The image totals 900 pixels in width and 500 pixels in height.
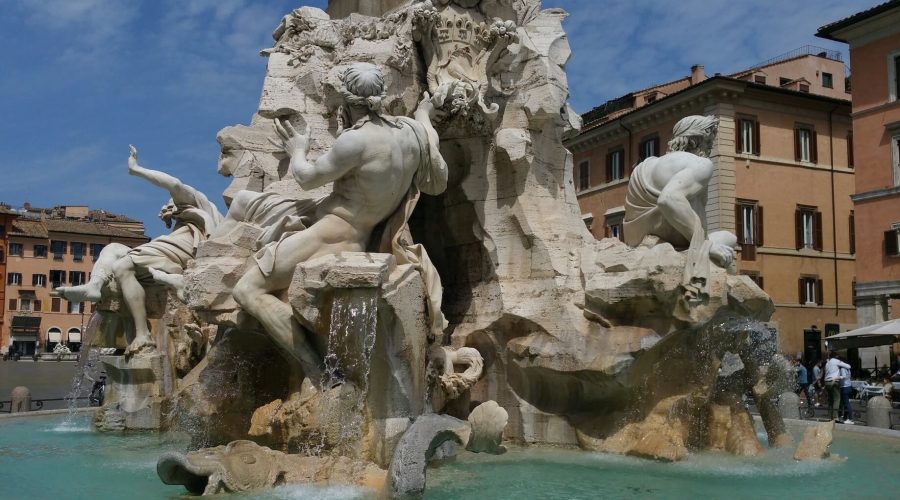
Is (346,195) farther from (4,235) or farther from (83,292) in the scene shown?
(4,235)

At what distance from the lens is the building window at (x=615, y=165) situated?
1423 inches

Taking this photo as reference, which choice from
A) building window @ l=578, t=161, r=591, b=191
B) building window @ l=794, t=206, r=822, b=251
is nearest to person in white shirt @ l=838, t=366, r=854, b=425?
building window @ l=794, t=206, r=822, b=251

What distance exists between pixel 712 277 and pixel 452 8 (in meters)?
3.64

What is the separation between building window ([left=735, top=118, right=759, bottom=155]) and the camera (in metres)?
33.1

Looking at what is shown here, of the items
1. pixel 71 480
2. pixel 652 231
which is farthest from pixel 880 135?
pixel 71 480

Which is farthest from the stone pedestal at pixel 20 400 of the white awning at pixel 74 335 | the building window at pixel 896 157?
the white awning at pixel 74 335

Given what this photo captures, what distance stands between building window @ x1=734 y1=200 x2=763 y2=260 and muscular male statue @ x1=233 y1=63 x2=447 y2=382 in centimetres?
2733

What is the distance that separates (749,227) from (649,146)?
4.72 m

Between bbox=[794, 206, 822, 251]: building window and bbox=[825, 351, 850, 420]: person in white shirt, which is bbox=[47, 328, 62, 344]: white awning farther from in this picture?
bbox=[825, 351, 850, 420]: person in white shirt

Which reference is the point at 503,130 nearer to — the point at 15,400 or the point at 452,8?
the point at 452,8

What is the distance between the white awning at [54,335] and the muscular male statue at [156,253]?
6358 cm

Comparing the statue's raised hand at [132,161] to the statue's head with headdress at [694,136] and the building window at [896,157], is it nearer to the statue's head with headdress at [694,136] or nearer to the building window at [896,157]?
the statue's head with headdress at [694,136]

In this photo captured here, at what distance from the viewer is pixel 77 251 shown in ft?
222

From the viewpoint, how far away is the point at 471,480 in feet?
22.5
